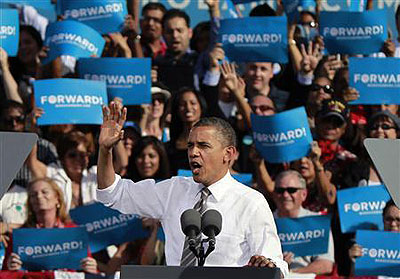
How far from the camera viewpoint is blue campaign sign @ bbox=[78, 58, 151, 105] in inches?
364

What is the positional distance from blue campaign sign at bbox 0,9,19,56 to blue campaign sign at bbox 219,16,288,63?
1.72m

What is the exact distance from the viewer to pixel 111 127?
19.0 feet

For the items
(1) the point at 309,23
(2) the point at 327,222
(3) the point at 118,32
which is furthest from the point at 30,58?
(2) the point at 327,222

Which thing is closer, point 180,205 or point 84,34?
point 180,205

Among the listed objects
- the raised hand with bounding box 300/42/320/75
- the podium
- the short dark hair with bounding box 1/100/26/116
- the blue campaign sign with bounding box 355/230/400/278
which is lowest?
the blue campaign sign with bounding box 355/230/400/278

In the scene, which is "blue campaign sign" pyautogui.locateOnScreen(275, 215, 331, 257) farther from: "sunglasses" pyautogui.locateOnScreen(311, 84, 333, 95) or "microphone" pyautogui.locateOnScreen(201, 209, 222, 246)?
"microphone" pyautogui.locateOnScreen(201, 209, 222, 246)

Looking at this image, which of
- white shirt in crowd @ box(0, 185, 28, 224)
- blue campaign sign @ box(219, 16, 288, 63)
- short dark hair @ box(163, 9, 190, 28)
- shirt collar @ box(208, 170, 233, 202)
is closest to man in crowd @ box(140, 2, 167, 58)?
short dark hair @ box(163, 9, 190, 28)

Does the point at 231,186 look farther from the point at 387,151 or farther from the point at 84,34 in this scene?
the point at 84,34

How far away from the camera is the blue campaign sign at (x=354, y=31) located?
945 cm

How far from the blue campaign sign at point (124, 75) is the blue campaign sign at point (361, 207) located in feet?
6.06

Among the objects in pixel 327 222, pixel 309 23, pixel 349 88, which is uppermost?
pixel 309 23

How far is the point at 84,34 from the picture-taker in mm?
9430

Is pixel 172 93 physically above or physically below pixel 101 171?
above

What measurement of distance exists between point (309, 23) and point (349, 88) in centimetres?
129
